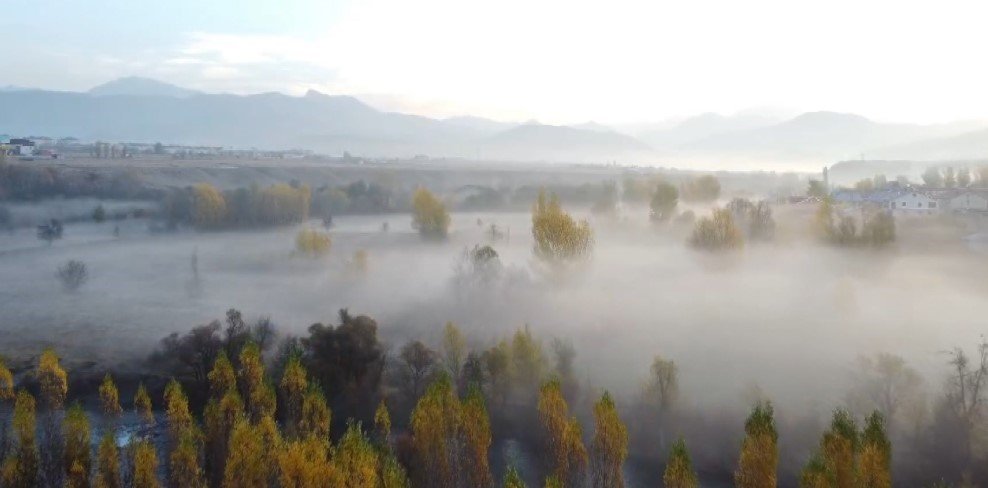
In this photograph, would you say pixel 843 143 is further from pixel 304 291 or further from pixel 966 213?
pixel 304 291

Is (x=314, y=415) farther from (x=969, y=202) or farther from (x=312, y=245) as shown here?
(x=969, y=202)

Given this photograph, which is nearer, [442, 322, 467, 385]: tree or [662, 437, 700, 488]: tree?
[662, 437, 700, 488]: tree

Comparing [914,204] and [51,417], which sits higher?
[914,204]

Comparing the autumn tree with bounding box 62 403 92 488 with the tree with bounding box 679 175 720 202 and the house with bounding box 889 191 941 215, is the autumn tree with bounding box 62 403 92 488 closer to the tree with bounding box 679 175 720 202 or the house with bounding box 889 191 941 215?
the house with bounding box 889 191 941 215

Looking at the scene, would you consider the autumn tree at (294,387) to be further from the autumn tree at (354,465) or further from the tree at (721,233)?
the tree at (721,233)

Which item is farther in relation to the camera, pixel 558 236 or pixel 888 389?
pixel 558 236

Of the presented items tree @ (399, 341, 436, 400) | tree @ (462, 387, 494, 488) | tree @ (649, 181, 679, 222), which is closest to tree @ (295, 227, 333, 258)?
tree @ (399, 341, 436, 400)

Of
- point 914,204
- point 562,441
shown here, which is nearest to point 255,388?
point 562,441
